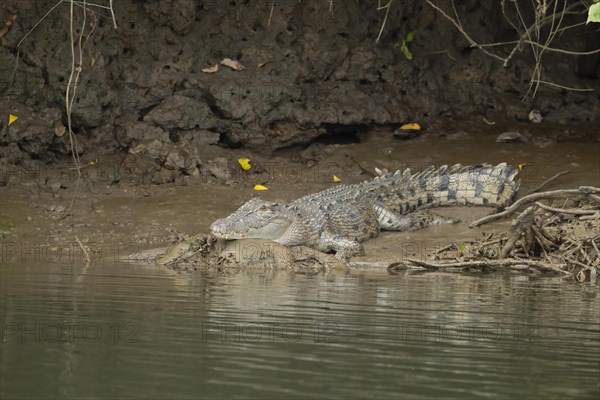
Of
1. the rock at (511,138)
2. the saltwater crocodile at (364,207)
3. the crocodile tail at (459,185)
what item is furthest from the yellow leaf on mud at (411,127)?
the crocodile tail at (459,185)

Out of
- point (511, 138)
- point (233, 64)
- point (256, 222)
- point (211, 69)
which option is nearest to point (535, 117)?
point (511, 138)

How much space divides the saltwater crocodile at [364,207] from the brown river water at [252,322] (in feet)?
1.13

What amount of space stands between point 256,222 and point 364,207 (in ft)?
5.03

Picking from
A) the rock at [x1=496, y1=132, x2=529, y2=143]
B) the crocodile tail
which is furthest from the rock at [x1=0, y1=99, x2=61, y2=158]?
the rock at [x1=496, y1=132, x2=529, y2=143]

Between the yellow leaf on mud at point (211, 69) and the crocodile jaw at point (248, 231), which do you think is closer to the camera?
the crocodile jaw at point (248, 231)

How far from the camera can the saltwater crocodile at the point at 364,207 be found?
1155cm

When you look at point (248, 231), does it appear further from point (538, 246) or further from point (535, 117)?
point (535, 117)

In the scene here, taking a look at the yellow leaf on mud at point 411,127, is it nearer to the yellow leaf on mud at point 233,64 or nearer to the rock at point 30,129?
the yellow leaf on mud at point 233,64

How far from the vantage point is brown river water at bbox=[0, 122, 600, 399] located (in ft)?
16.2

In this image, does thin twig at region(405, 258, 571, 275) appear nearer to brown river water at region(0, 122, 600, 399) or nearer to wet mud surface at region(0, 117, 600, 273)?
brown river water at region(0, 122, 600, 399)

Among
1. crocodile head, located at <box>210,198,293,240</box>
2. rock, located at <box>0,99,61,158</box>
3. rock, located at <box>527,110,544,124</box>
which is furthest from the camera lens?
rock, located at <box>527,110,544,124</box>

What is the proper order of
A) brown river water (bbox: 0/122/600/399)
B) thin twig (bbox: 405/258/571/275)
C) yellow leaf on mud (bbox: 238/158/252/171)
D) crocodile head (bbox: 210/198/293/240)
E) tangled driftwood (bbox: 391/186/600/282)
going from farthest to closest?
yellow leaf on mud (bbox: 238/158/252/171) < crocodile head (bbox: 210/198/293/240) < thin twig (bbox: 405/258/571/275) < tangled driftwood (bbox: 391/186/600/282) < brown river water (bbox: 0/122/600/399)

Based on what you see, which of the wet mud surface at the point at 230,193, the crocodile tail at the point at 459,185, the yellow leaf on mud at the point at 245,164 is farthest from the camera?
the yellow leaf on mud at the point at 245,164

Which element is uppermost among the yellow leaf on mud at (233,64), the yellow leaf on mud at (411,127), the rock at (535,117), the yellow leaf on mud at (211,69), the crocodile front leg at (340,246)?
the yellow leaf on mud at (233,64)
